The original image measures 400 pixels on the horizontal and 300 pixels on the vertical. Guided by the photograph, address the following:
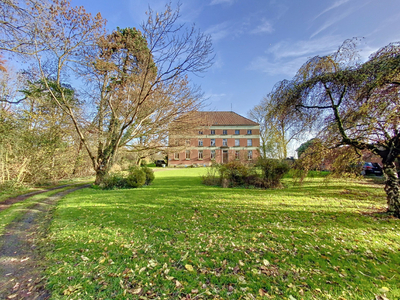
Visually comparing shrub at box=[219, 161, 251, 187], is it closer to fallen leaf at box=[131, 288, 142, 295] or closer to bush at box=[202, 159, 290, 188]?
bush at box=[202, 159, 290, 188]

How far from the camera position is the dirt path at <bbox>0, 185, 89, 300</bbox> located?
218 centimetres

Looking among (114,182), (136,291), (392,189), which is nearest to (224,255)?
(136,291)

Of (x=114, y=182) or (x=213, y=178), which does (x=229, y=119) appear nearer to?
(x=213, y=178)

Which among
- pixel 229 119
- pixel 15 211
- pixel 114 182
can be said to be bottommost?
pixel 15 211

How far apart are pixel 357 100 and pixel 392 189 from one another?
2.65 m

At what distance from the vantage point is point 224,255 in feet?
9.45

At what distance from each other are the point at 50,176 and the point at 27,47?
24.6 feet

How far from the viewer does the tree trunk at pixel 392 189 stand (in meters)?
4.59

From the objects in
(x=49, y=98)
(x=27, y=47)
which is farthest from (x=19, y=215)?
(x=49, y=98)

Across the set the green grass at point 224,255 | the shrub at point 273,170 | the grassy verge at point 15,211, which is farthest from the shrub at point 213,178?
the grassy verge at point 15,211

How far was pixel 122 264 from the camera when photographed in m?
2.66

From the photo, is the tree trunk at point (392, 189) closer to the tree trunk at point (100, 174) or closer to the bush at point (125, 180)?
the bush at point (125, 180)

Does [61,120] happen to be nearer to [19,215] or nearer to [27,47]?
Answer: [27,47]

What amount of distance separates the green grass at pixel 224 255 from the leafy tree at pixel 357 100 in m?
1.98
